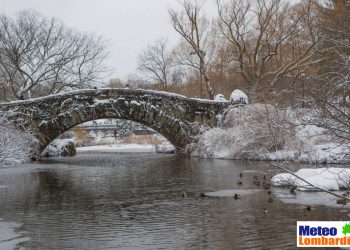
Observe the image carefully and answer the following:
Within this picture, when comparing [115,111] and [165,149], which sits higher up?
[115,111]

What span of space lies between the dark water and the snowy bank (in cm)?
673

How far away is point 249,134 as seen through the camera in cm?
2367

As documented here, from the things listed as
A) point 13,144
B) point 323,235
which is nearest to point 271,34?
point 13,144

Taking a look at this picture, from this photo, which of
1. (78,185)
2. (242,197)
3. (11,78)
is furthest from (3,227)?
(11,78)

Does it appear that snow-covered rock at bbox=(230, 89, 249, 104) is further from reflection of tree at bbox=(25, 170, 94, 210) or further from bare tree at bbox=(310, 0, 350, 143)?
bare tree at bbox=(310, 0, 350, 143)

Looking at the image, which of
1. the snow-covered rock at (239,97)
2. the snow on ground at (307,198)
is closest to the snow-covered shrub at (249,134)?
the snow-covered rock at (239,97)

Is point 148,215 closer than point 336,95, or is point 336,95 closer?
point 148,215

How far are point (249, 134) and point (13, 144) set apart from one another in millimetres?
10612

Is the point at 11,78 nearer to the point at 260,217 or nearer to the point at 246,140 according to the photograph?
the point at 246,140

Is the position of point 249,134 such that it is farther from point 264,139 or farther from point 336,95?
point 336,95

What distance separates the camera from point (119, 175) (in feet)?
59.6

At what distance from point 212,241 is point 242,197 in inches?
172

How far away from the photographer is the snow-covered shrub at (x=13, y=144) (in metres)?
22.8

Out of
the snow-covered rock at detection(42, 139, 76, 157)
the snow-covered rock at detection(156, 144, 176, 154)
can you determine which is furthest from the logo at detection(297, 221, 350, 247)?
the snow-covered rock at detection(156, 144, 176, 154)
